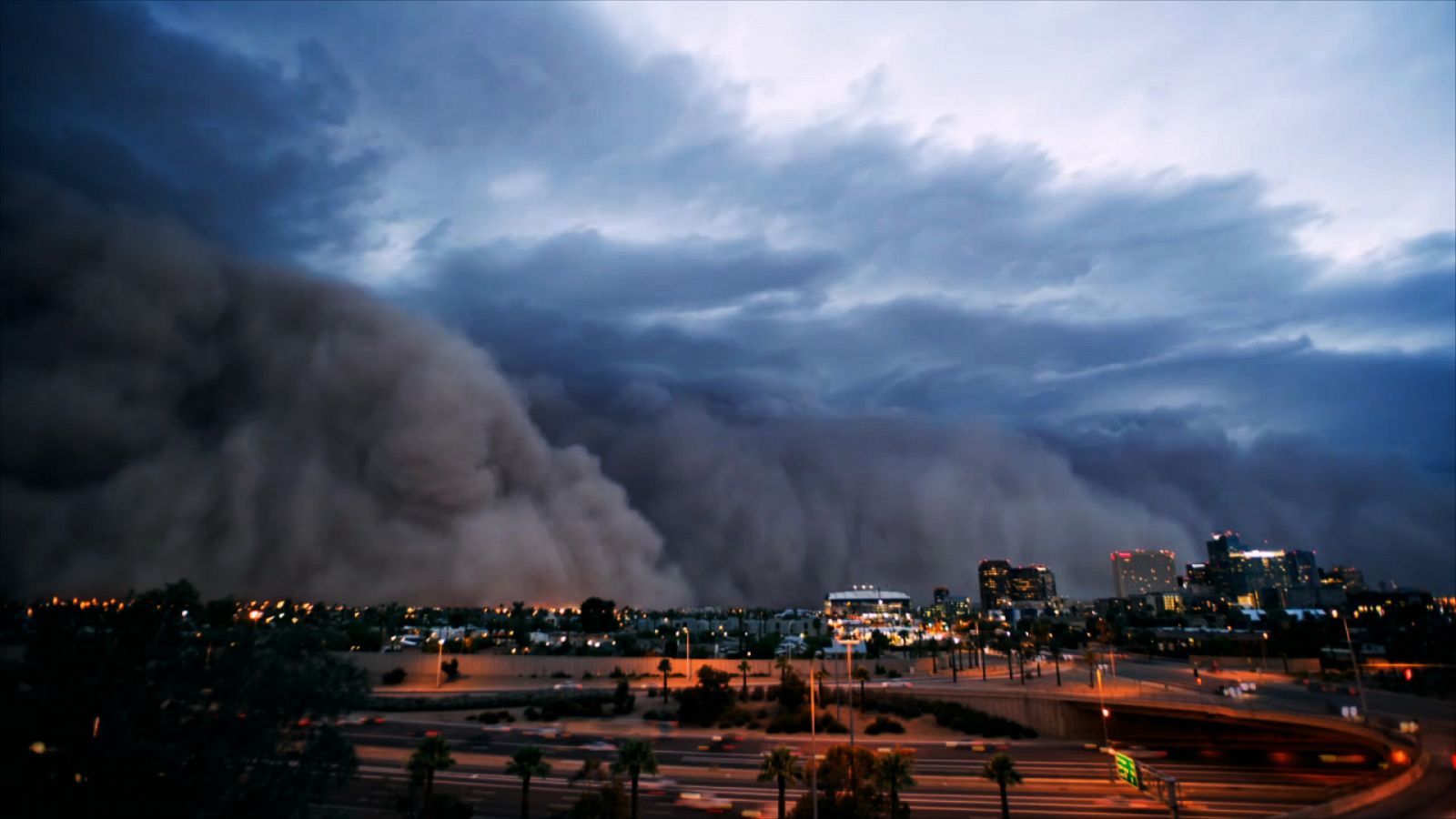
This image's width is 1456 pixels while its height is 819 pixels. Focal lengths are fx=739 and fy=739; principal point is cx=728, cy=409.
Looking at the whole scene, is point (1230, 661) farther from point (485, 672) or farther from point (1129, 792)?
point (485, 672)

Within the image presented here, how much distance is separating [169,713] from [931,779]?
3594 centimetres

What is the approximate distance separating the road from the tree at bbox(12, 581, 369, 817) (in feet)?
36.3

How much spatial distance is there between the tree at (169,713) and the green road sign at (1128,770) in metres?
33.7

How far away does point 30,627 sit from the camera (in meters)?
19.4

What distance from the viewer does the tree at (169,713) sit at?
687 inches

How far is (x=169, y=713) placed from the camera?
62.3ft

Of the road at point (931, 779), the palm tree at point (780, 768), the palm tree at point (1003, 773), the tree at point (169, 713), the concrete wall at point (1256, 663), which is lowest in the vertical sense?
the road at point (931, 779)

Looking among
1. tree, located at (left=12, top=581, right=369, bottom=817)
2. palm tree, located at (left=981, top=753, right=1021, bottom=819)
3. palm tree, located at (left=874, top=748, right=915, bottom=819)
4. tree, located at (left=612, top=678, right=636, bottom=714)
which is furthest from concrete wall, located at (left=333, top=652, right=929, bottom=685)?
tree, located at (left=12, top=581, right=369, bottom=817)

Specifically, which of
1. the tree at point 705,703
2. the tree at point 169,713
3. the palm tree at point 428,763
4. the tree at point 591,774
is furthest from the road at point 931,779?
the tree at point 169,713

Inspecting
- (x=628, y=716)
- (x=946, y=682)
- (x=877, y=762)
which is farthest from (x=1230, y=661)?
(x=877, y=762)

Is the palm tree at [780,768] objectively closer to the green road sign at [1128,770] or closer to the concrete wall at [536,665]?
the green road sign at [1128,770]

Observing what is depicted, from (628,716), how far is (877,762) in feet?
129

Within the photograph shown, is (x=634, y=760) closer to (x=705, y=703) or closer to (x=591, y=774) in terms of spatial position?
(x=591, y=774)

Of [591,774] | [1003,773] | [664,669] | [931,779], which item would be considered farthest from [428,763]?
[664,669]
